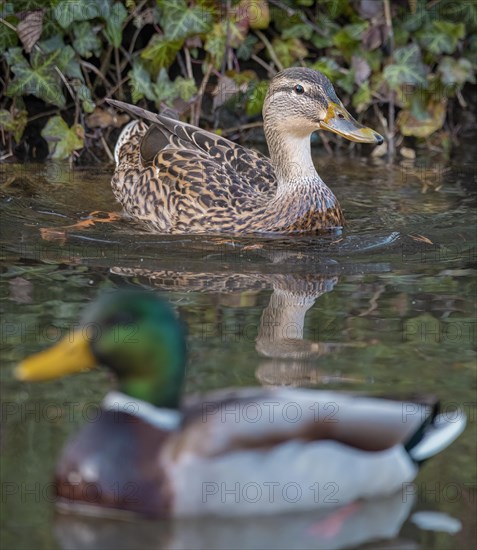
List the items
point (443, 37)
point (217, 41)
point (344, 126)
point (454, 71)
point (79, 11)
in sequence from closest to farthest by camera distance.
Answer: point (344, 126)
point (79, 11)
point (217, 41)
point (443, 37)
point (454, 71)

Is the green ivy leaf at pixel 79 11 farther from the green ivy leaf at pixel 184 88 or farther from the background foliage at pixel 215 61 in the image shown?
the green ivy leaf at pixel 184 88

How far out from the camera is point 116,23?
884cm

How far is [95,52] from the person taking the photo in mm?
9039

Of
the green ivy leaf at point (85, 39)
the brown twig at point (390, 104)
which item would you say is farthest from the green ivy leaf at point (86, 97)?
the brown twig at point (390, 104)

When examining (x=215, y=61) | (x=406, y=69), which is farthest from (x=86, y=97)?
(x=406, y=69)

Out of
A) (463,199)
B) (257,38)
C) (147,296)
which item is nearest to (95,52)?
(257,38)

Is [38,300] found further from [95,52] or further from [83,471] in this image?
[95,52]

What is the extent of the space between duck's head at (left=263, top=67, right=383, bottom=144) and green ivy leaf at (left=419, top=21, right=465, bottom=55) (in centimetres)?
203

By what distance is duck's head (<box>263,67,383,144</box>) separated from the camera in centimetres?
752

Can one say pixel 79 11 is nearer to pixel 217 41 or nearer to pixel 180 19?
pixel 180 19

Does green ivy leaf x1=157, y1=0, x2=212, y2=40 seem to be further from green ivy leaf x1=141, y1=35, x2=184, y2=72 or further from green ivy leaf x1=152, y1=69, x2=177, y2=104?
green ivy leaf x1=152, y1=69, x2=177, y2=104

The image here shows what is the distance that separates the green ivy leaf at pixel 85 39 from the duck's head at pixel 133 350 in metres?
5.05

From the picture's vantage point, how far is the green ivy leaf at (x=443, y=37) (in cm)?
942

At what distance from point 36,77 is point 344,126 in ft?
7.76
